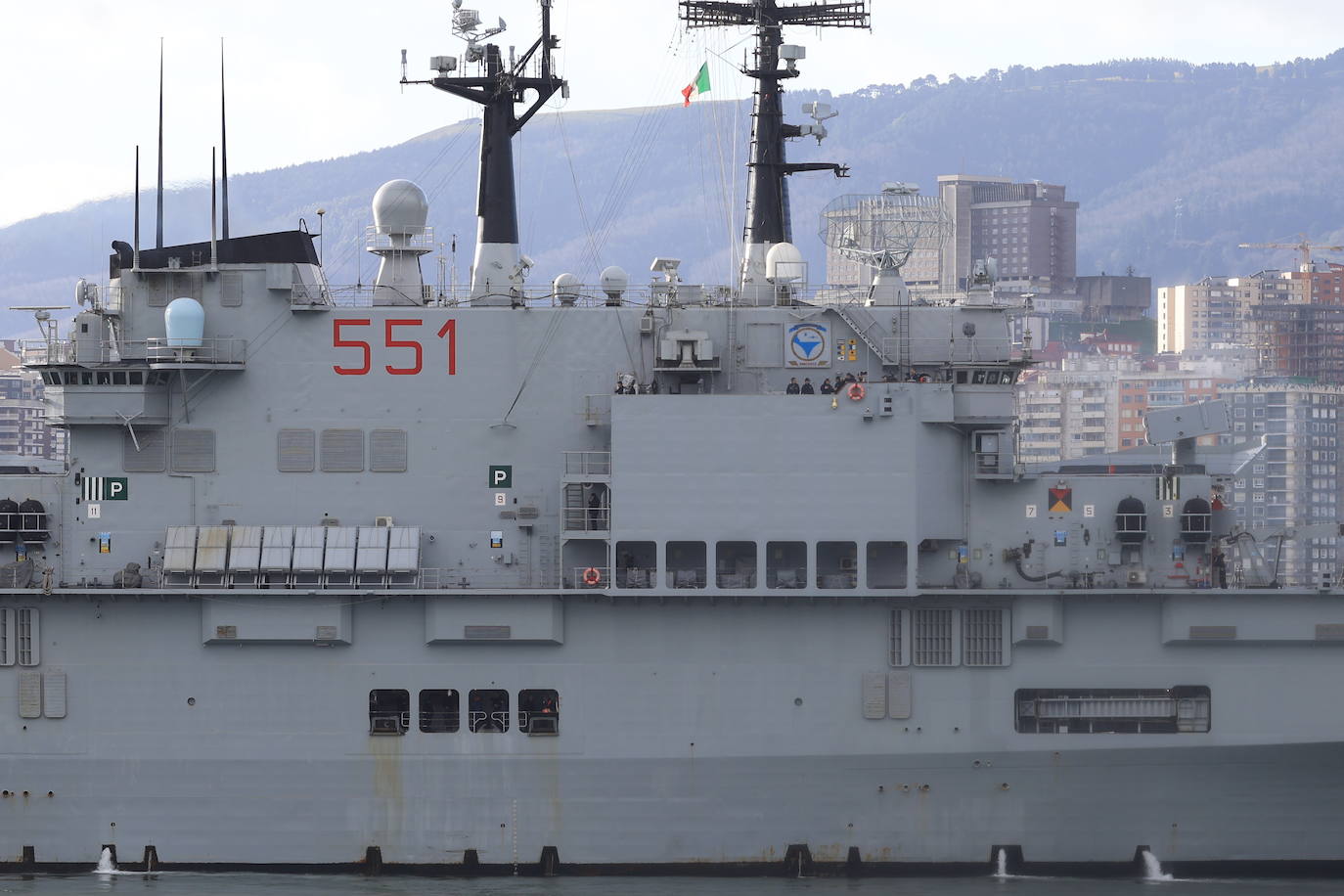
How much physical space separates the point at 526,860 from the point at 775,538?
20.3ft

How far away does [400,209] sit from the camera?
2806cm

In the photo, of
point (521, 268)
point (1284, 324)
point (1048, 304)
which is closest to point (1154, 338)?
point (1048, 304)

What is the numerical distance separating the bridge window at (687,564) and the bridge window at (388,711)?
447 centimetres

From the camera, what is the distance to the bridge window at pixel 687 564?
26.6 metres

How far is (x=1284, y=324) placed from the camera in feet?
450

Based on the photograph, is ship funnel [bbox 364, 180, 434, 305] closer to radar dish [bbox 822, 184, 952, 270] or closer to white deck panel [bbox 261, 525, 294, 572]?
white deck panel [bbox 261, 525, 294, 572]

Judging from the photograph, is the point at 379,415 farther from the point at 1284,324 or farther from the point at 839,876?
the point at 1284,324

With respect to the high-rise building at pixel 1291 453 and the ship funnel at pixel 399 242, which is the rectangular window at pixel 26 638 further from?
the high-rise building at pixel 1291 453

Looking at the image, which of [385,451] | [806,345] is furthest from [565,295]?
[806,345]

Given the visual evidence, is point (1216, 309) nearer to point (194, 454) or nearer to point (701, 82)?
point (701, 82)

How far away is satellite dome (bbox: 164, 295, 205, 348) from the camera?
27.1m

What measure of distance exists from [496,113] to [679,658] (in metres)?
Result: 9.62

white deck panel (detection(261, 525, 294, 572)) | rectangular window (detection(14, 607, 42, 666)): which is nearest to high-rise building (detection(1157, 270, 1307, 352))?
white deck panel (detection(261, 525, 294, 572))

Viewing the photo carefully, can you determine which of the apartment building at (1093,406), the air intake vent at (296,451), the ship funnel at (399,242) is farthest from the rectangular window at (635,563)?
the apartment building at (1093,406)
